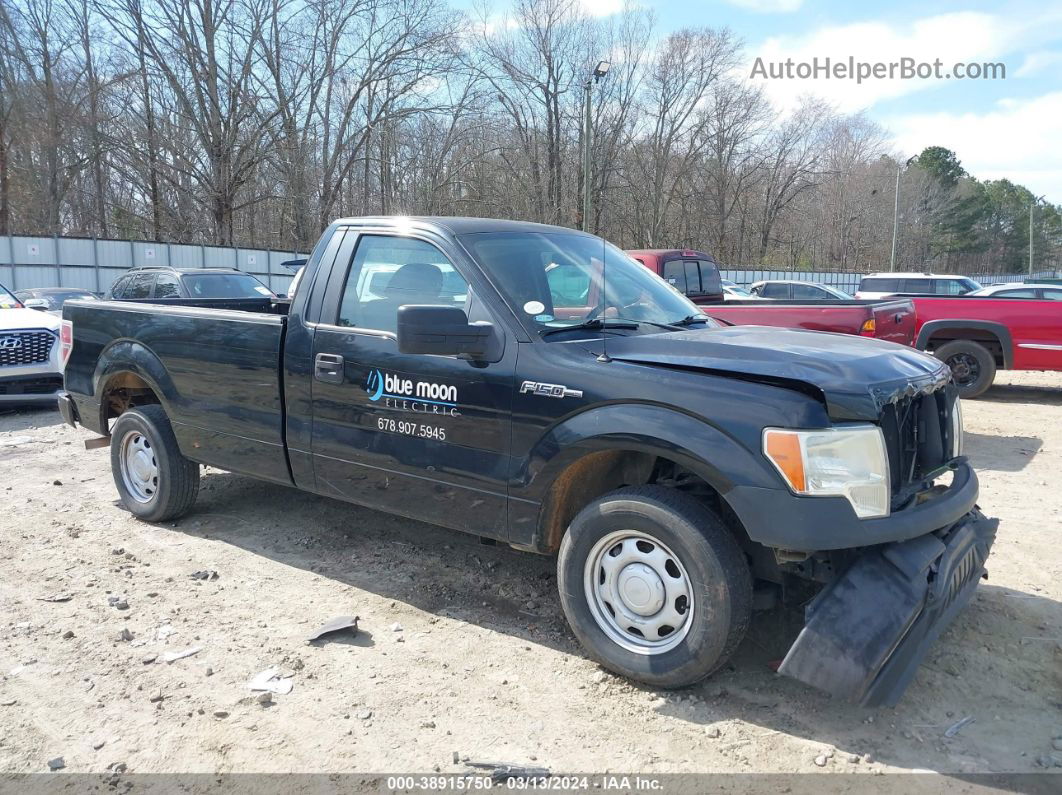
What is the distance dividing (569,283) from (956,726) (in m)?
2.58

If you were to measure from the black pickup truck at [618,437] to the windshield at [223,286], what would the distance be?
9034mm

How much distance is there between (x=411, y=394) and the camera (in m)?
3.92

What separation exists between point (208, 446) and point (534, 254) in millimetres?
2446

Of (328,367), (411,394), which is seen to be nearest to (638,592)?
(411,394)

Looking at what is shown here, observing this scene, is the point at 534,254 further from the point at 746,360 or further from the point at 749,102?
the point at 749,102

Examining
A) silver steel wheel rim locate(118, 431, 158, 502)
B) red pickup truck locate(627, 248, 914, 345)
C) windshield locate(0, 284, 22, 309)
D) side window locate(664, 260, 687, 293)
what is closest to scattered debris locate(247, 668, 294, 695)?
silver steel wheel rim locate(118, 431, 158, 502)

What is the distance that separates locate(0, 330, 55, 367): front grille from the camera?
902cm

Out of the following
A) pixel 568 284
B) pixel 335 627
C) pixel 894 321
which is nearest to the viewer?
pixel 335 627

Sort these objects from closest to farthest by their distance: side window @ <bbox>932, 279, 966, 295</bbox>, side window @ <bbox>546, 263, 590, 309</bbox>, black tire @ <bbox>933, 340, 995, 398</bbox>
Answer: side window @ <bbox>546, 263, 590, 309</bbox>
black tire @ <bbox>933, 340, 995, 398</bbox>
side window @ <bbox>932, 279, 966, 295</bbox>

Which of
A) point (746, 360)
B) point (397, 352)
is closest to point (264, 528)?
point (397, 352)

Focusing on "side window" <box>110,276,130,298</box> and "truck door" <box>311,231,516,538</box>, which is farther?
"side window" <box>110,276,130,298</box>

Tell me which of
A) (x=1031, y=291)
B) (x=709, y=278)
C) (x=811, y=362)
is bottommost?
(x=811, y=362)

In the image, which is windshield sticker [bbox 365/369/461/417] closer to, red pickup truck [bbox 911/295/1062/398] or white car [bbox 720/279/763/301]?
red pickup truck [bbox 911/295/1062/398]

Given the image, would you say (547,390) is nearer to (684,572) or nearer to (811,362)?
(684,572)
